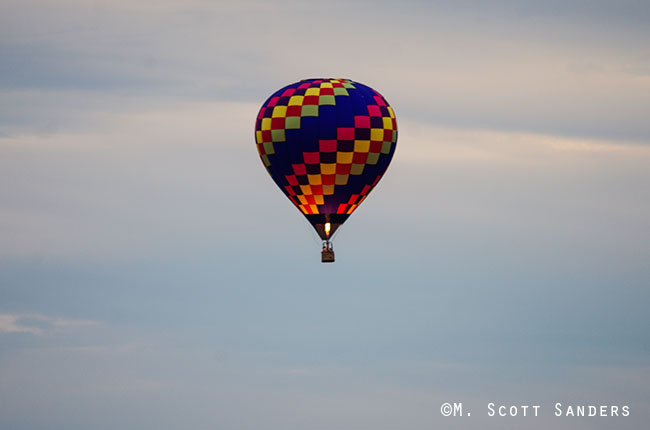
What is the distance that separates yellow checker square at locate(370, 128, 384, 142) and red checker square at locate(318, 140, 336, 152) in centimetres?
186

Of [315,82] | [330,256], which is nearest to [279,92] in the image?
[315,82]

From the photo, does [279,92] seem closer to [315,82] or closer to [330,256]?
[315,82]

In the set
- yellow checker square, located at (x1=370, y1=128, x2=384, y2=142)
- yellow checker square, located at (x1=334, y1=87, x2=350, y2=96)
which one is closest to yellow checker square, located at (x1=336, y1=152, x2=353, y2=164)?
yellow checker square, located at (x1=370, y1=128, x2=384, y2=142)

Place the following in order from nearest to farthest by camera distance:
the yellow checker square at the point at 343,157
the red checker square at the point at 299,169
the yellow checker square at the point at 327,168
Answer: the yellow checker square at the point at 343,157, the yellow checker square at the point at 327,168, the red checker square at the point at 299,169

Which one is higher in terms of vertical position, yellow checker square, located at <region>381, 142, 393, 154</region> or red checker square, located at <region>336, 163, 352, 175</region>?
Result: yellow checker square, located at <region>381, 142, 393, 154</region>

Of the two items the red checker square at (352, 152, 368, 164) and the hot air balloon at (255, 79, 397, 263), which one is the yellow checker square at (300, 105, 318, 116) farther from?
the red checker square at (352, 152, 368, 164)

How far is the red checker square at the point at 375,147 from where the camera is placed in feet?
279

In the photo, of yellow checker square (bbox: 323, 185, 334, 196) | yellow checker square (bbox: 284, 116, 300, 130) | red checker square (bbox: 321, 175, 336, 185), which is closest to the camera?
yellow checker square (bbox: 284, 116, 300, 130)

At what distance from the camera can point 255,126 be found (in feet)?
284

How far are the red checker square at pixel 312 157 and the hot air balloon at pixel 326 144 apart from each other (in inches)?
1.8

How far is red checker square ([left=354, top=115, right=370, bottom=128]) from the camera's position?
8444 cm

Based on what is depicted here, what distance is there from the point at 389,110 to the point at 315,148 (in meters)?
4.30

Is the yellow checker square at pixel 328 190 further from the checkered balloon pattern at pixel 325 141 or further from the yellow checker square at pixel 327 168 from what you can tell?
the yellow checker square at pixel 327 168

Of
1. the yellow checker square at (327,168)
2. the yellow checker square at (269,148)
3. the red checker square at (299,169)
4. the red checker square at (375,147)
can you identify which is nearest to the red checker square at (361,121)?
the red checker square at (375,147)
